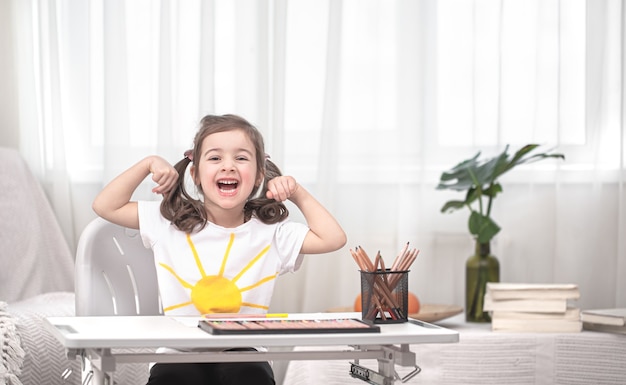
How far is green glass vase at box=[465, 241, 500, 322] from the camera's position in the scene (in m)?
2.67

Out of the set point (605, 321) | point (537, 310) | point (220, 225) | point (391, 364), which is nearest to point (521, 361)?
point (537, 310)

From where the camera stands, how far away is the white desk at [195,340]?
1.14 metres

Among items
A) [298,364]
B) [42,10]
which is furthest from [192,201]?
[42,10]

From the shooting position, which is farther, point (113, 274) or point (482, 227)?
point (482, 227)

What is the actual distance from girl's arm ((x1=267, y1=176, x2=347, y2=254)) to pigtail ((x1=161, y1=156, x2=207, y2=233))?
0.49 ft

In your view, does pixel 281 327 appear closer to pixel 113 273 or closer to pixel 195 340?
pixel 195 340

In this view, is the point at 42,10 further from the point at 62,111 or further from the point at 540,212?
the point at 540,212

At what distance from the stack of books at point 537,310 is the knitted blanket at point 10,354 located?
1.26 meters

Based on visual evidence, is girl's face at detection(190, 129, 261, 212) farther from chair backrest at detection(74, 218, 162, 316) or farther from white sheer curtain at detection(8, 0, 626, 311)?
white sheer curtain at detection(8, 0, 626, 311)

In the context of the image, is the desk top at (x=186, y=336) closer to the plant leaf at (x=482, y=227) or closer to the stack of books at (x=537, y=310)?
the stack of books at (x=537, y=310)

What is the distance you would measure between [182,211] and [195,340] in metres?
0.64

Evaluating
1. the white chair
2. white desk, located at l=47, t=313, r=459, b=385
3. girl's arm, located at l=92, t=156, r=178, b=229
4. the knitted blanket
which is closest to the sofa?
the knitted blanket

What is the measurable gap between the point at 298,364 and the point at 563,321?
0.74 m

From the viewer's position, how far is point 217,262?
1.71 metres
